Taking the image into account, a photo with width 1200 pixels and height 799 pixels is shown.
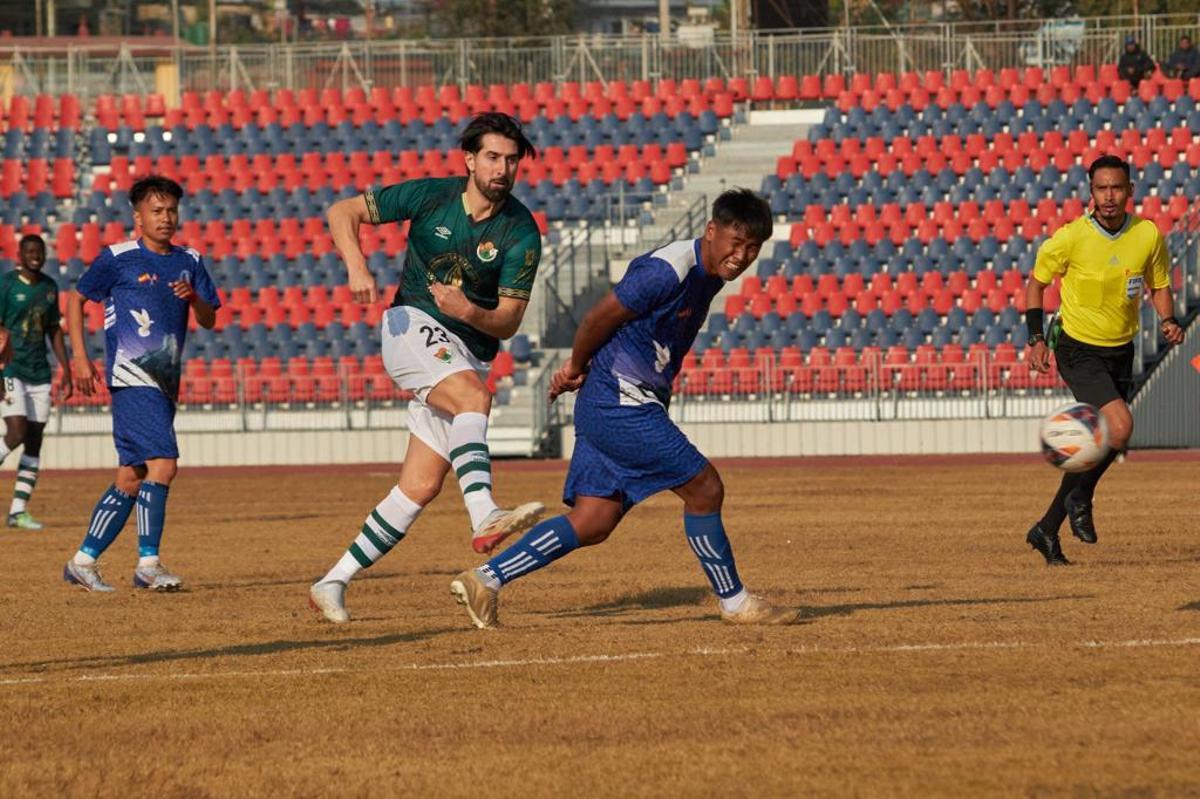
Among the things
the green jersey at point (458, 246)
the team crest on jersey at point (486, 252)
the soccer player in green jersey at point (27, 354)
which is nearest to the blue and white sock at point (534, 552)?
the green jersey at point (458, 246)

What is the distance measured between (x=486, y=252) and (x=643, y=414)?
1.11 metres

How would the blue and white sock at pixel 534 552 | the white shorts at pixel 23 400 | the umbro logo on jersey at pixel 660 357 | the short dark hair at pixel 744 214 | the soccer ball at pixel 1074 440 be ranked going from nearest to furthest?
1. the short dark hair at pixel 744 214
2. the umbro logo on jersey at pixel 660 357
3. the blue and white sock at pixel 534 552
4. the soccer ball at pixel 1074 440
5. the white shorts at pixel 23 400

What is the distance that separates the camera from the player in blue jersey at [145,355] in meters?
12.0

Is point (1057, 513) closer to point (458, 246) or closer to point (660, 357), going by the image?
point (660, 357)

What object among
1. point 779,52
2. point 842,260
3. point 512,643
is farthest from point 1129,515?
Result: point 779,52

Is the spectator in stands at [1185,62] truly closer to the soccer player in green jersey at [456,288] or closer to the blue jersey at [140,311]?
the blue jersey at [140,311]

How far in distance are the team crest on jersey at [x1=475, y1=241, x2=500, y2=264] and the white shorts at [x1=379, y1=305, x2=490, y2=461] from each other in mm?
368

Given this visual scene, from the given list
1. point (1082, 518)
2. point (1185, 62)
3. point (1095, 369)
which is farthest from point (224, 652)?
point (1185, 62)

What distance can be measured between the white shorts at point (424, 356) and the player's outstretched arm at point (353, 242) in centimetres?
23

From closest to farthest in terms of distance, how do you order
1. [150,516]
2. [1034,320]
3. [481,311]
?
[481,311] → [150,516] → [1034,320]

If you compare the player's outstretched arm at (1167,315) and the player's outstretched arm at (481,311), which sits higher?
the player's outstretched arm at (481,311)

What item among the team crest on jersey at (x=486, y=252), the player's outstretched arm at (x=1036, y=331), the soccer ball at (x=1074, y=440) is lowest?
the soccer ball at (x=1074, y=440)

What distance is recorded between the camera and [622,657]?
27.8 feet

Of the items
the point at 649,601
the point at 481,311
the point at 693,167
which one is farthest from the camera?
the point at 693,167
